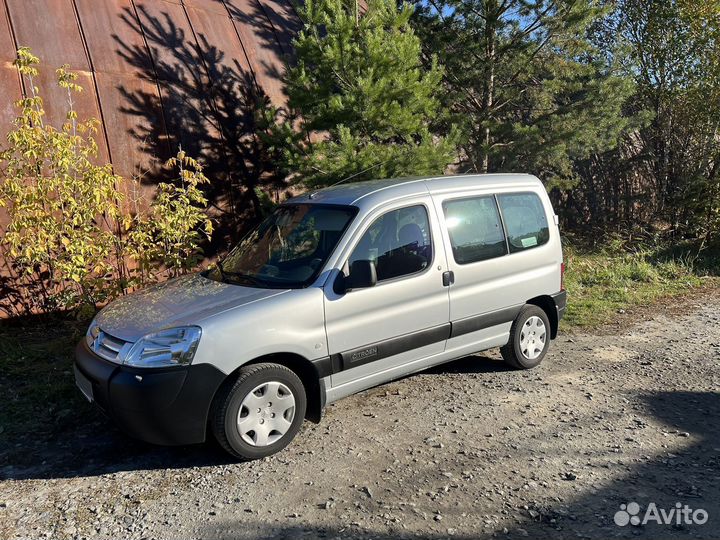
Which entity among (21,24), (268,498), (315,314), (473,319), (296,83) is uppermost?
(21,24)

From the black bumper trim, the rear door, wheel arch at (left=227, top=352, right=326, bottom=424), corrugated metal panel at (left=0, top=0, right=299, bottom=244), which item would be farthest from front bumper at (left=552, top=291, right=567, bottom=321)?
corrugated metal panel at (left=0, top=0, right=299, bottom=244)

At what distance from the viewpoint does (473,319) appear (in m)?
5.00

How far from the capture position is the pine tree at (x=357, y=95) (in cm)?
720

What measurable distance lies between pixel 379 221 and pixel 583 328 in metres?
3.76

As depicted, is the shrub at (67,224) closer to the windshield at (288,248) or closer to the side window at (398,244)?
the windshield at (288,248)

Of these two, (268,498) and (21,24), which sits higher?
(21,24)

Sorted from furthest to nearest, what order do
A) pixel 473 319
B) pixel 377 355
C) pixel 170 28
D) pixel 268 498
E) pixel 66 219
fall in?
pixel 170 28 < pixel 66 219 < pixel 473 319 < pixel 377 355 < pixel 268 498

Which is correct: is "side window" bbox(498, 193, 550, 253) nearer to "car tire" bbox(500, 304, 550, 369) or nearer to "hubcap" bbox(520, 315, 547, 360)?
"car tire" bbox(500, 304, 550, 369)

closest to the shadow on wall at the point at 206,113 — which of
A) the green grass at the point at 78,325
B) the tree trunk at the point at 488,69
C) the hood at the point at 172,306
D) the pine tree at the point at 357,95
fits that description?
the pine tree at the point at 357,95

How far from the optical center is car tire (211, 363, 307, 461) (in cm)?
372

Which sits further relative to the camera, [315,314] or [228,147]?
[228,147]

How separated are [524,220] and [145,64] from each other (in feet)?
18.9

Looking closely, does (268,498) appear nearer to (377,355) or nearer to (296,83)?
(377,355)

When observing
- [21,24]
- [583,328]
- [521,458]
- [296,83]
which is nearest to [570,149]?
[583,328]
